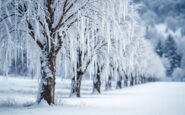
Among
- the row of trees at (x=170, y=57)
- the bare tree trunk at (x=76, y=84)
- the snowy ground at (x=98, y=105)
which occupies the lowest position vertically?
the snowy ground at (x=98, y=105)

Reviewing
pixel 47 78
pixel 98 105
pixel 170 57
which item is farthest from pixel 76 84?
pixel 170 57

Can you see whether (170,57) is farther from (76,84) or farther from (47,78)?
(47,78)

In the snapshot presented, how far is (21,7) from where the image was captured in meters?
14.9

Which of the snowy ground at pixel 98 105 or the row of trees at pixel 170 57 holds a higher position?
the row of trees at pixel 170 57

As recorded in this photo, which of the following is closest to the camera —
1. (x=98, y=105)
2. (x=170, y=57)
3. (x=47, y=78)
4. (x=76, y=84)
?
(x=47, y=78)

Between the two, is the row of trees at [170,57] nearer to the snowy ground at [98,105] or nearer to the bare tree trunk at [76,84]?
the snowy ground at [98,105]

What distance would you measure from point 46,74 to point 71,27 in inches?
105

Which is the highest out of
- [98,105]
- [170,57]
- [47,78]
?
[170,57]

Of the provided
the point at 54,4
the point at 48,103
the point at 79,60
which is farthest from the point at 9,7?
the point at 79,60

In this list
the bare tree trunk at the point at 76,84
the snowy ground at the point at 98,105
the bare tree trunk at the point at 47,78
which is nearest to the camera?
the snowy ground at the point at 98,105

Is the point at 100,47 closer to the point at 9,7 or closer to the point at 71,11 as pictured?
the point at 71,11

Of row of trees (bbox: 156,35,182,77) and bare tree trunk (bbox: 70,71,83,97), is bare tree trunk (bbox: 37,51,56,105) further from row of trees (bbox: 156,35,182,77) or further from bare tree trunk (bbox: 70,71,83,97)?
row of trees (bbox: 156,35,182,77)

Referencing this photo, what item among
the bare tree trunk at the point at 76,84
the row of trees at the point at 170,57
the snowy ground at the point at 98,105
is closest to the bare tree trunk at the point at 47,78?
the snowy ground at the point at 98,105

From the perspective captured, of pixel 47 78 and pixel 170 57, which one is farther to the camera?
pixel 170 57
